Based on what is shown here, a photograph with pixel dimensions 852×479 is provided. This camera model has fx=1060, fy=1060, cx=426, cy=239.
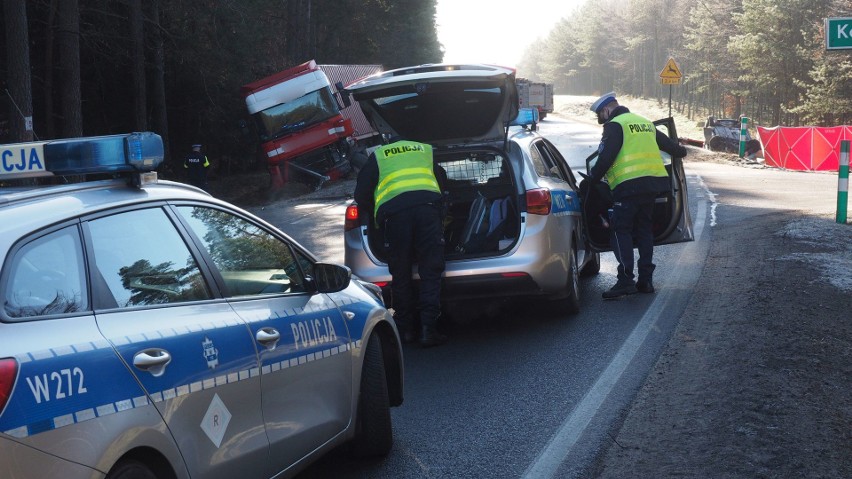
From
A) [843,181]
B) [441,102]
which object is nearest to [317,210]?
[843,181]

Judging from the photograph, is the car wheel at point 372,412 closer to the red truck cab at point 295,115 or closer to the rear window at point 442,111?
the rear window at point 442,111

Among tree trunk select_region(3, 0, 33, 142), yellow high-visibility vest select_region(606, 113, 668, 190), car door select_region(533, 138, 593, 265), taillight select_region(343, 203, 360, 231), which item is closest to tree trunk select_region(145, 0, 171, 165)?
tree trunk select_region(3, 0, 33, 142)

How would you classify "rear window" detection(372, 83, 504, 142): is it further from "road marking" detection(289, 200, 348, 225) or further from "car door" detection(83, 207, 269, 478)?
"road marking" detection(289, 200, 348, 225)

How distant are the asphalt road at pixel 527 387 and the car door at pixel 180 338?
4.62 ft

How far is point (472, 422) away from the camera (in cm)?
612

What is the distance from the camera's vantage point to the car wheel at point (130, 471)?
10.6ft

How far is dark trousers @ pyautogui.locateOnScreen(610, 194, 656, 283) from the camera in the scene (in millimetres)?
9922

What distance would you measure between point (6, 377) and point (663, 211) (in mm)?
Answer: 8496

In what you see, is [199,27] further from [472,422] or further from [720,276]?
[472,422]

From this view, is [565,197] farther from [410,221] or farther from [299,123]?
[299,123]

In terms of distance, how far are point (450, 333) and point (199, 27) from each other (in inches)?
1082

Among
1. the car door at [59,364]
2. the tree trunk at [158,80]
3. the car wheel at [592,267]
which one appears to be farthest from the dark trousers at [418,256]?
the tree trunk at [158,80]

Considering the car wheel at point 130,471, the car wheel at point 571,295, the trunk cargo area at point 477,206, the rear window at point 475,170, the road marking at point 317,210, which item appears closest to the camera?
the car wheel at point 130,471

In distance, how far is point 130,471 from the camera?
129 inches
